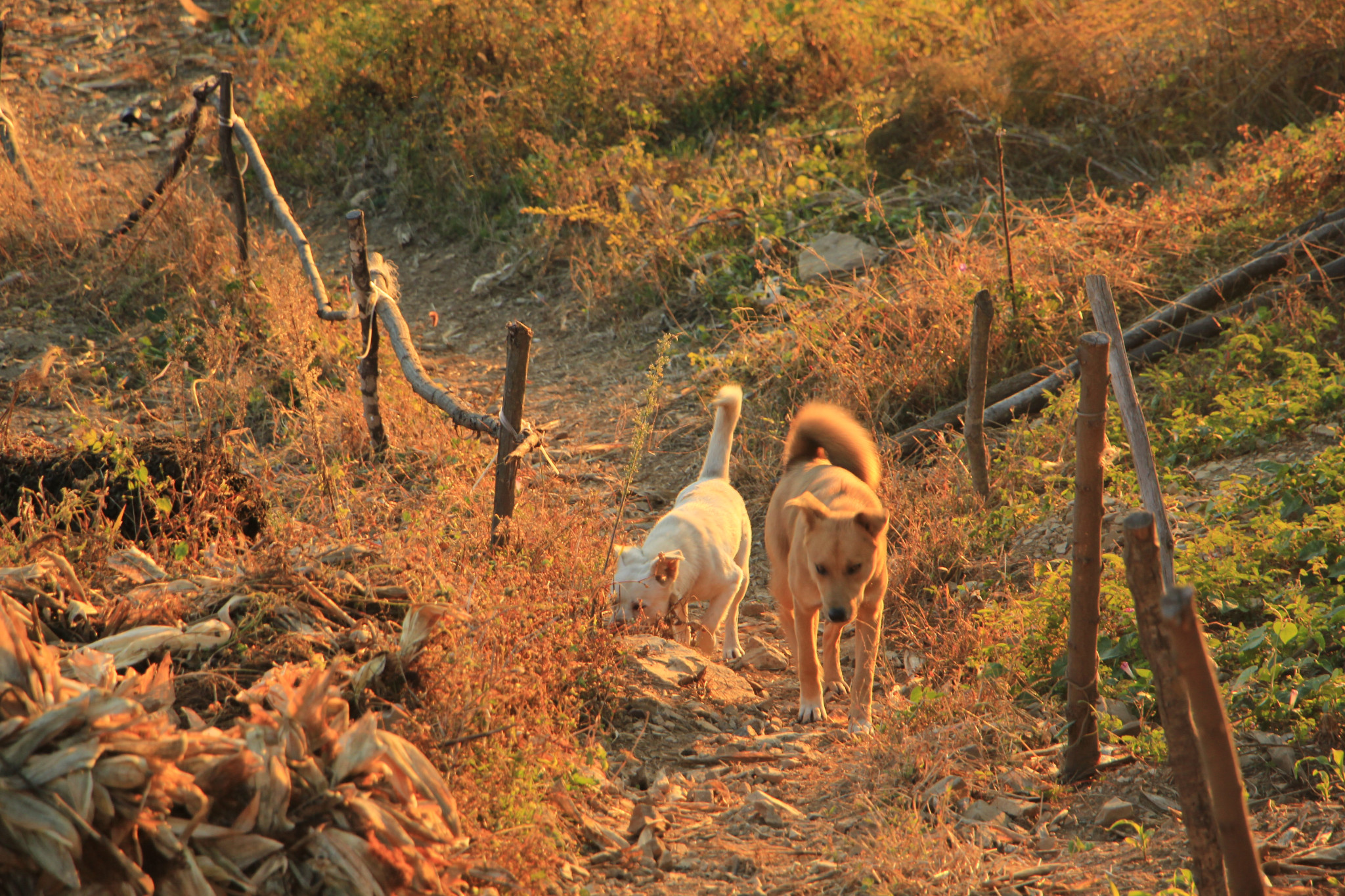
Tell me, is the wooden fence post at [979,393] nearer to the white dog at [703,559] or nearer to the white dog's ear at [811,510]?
the white dog at [703,559]

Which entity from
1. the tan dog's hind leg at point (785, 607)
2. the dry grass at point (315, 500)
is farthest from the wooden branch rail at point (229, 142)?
the tan dog's hind leg at point (785, 607)

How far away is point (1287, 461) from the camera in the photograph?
18.5 feet

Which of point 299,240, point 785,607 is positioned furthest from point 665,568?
point 299,240

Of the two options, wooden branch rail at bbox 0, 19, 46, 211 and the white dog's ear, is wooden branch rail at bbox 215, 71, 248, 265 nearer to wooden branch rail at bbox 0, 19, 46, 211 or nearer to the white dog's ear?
wooden branch rail at bbox 0, 19, 46, 211

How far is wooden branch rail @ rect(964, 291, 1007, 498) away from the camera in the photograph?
5.72m

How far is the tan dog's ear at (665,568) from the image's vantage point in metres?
5.05

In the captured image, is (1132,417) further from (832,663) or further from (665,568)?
(665,568)

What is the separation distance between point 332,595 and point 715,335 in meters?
5.57

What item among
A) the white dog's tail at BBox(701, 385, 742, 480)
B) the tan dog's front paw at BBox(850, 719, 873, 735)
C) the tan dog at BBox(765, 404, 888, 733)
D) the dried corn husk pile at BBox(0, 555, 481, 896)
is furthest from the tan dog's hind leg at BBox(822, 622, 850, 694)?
the dried corn husk pile at BBox(0, 555, 481, 896)

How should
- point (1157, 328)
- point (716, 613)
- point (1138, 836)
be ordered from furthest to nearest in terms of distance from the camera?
point (1157, 328), point (716, 613), point (1138, 836)

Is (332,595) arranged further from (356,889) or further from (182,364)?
(182,364)

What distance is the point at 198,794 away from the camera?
8.45 ft

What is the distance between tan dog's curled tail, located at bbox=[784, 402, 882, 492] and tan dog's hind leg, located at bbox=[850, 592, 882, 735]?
0.89 meters

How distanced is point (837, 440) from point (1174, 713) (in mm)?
3038
